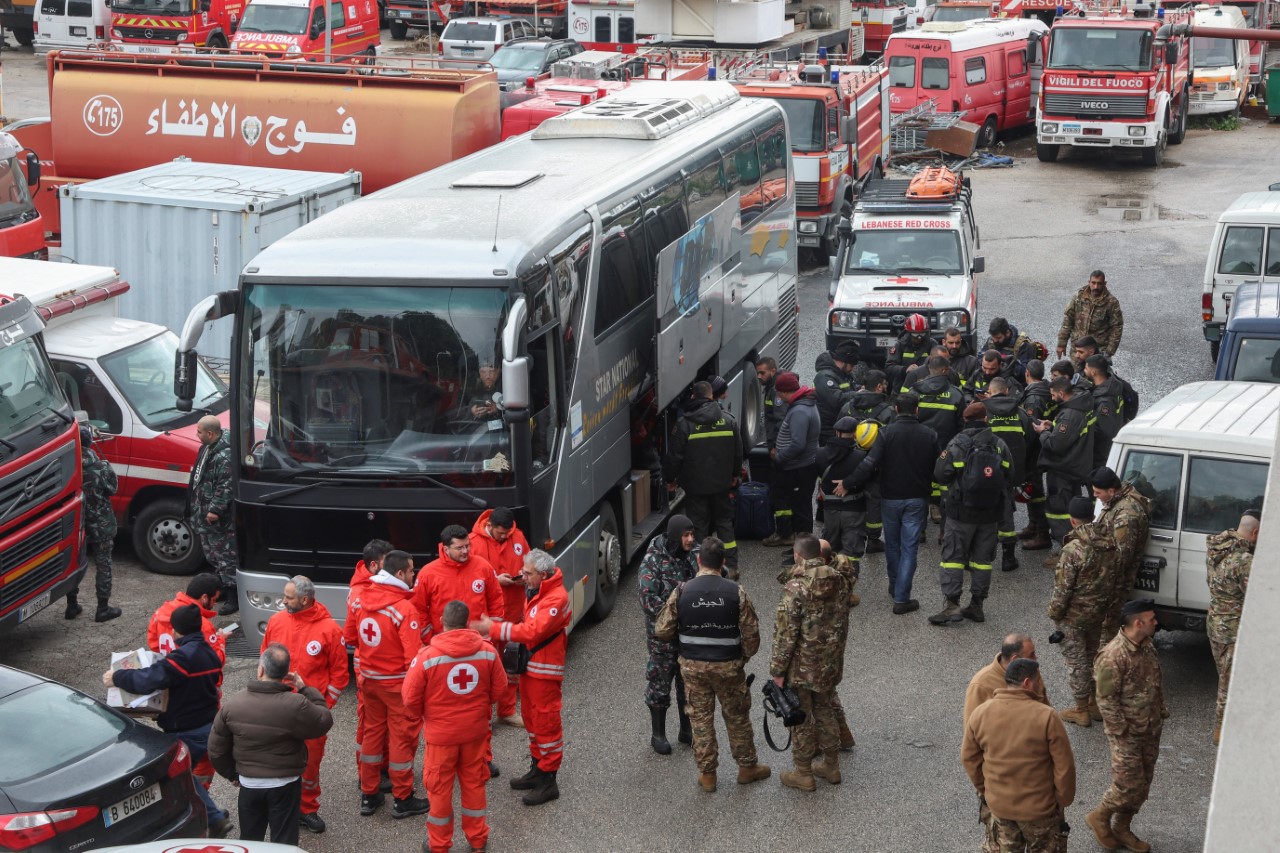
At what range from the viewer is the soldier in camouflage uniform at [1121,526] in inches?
397

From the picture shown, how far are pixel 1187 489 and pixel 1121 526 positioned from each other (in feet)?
2.24

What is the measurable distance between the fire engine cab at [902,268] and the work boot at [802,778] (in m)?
8.64

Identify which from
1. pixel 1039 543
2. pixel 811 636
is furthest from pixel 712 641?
pixel 1039 543

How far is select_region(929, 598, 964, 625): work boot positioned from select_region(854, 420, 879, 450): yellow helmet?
1.35 metres

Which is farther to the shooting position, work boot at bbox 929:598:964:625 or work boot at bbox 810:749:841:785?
work boot at bbox 929:598:964:625

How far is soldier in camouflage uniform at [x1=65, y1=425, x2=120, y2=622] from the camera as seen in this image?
39.8 ft

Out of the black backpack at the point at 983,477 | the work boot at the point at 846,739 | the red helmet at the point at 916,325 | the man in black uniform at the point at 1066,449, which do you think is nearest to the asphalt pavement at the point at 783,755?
the work boot at the point at 846,739

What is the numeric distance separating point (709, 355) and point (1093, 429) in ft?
11.7

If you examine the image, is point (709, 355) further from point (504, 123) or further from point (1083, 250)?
point (1083, 250)

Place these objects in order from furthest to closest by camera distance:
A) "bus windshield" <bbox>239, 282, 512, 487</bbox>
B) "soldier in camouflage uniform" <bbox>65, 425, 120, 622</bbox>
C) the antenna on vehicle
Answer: "soldier in camouflage uniform" <bbox>65, 425, 120, 622</bbox>, the antenna on vehicle, "bus windshield" <bbox>239, 282, 512, 487</bbox>

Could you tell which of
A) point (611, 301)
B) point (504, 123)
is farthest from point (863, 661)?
point (504, 123)

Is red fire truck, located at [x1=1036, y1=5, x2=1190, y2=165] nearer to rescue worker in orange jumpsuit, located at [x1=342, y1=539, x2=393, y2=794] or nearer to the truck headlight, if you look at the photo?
the truck headlight

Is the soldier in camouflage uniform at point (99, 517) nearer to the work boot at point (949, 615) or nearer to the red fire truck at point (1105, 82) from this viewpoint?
the work boot at point (949, 615)

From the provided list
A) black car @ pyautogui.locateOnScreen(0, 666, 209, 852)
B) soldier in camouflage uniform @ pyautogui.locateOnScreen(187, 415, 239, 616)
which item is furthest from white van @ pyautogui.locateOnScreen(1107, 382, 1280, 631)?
soldier in camouflage uniform @ pyautogui.locateOnScreen(187, 415, 239, 616)
